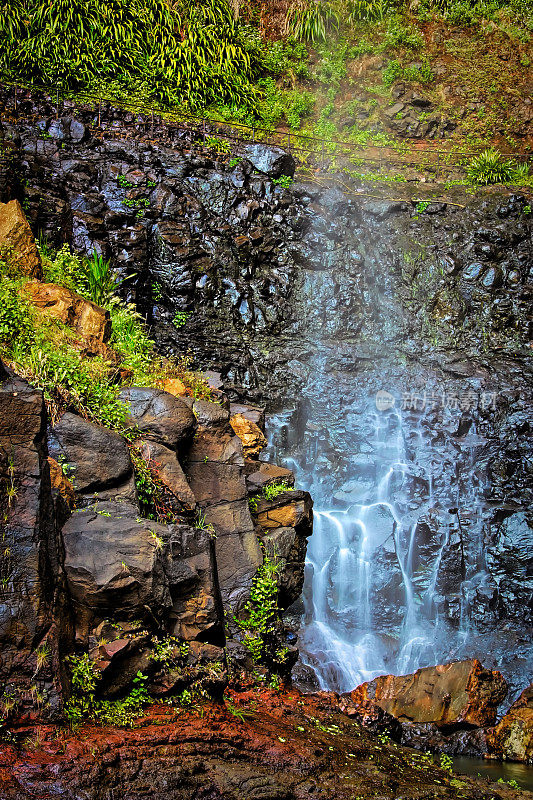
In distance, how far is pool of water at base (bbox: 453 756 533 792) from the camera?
6.61 m

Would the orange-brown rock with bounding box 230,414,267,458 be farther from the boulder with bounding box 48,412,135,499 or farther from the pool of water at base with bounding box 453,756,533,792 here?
the pool of water at base with bounding box 453,756,533,792

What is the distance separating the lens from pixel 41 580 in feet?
14.6

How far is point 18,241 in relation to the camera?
294 inches

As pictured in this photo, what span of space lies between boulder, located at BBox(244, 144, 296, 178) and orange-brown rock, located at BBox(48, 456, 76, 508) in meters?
11.4

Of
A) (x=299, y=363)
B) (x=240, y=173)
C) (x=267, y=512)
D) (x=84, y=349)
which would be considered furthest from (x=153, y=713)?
(x=240, y=173)

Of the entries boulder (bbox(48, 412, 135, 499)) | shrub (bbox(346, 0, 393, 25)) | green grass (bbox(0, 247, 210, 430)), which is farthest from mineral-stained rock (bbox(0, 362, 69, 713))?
shrub (bbox(346, 0, 393, 25))

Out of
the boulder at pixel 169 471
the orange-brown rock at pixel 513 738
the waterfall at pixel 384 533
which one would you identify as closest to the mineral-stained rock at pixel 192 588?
the boulder at pixel 169 471

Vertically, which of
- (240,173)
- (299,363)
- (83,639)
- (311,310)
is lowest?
(83,639)

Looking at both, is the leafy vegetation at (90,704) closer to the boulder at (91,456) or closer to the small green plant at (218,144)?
the boulder at (91,456)

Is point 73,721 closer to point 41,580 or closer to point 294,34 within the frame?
point 41,580

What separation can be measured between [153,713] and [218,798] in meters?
0.90

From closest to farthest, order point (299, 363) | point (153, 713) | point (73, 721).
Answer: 1. point (73, 721)
2. point (153, 713)
3. point (299, 363)

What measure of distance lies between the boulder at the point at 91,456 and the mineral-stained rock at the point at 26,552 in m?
0.61

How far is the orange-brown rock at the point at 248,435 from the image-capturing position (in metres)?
8.53
